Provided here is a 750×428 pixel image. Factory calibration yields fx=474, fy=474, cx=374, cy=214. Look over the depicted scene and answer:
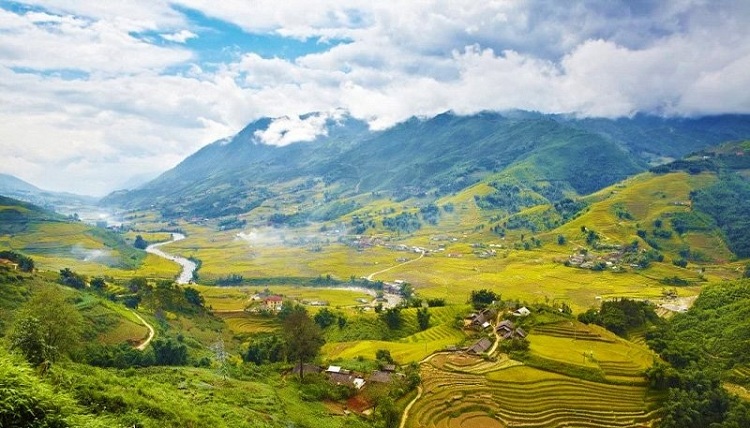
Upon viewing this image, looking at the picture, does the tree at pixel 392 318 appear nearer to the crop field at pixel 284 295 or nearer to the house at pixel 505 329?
the house at pixel 505 329

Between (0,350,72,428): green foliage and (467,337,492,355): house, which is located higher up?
(0,350,72,428): green foliage

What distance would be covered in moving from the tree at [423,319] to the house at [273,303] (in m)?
35.3

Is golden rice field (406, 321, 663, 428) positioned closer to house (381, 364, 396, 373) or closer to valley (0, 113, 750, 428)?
valley (0, 113, 750, 428)

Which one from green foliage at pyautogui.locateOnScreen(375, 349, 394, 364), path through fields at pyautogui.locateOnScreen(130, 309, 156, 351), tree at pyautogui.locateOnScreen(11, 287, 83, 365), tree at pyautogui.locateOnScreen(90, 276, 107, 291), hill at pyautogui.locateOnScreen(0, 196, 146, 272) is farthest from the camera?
hill at pyautogui.locateOnScreen(0, 196, 146, 272)

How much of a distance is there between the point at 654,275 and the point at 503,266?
45.7 m

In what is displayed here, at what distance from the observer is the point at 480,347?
64125 mm

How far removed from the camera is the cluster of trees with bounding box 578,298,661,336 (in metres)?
82.5

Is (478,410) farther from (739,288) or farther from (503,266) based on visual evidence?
(503,266)

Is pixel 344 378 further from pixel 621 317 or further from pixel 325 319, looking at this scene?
pixel 621 317

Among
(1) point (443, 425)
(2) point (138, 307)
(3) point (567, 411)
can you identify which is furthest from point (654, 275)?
(2) point (138, 307)

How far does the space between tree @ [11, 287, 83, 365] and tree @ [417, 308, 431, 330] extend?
59773 mm

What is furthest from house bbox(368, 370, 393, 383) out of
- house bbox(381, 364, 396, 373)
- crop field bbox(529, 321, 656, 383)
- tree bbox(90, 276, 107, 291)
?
tree bbox(90, 276, 107, 291)

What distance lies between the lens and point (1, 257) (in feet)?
291

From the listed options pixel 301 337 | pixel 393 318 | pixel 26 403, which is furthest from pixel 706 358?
pixel 26 403
